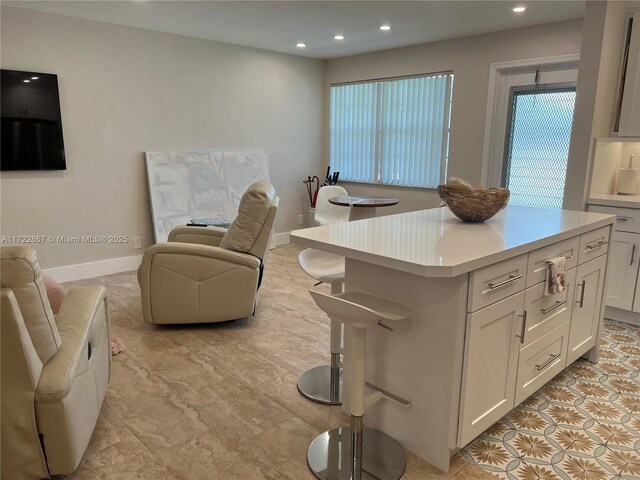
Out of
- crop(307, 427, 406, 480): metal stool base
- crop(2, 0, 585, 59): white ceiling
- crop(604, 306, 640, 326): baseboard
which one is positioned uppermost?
crop(2, 0, 585, 59): white ceiling

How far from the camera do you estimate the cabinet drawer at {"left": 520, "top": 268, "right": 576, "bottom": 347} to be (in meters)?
2.13

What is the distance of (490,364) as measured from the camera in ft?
6.46

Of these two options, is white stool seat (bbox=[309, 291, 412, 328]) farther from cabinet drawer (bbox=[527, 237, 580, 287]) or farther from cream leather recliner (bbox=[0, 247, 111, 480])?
cream leather recliner (bbox=[0, 247, 111, 480])

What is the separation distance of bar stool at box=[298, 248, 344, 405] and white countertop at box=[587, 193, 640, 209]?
92.0 inches

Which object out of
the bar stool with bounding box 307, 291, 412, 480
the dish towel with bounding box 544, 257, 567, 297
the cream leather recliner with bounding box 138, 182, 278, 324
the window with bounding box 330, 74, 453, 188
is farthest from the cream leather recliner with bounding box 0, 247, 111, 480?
the window with bounding box 330, 74, 453, 188

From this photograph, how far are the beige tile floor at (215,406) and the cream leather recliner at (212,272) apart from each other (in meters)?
0.17

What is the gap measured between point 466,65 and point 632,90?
1743 millimetres

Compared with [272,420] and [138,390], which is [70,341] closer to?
[138,390]

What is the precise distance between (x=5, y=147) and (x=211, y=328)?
2461 millimetres

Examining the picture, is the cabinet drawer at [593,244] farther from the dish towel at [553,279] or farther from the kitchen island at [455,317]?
the dish towel at [553,279]

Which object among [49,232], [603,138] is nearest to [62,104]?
[49,232]

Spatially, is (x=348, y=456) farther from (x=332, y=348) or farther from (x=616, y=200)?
(x=616, y=200)

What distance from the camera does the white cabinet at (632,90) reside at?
3499mm

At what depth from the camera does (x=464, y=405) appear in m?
1.87
